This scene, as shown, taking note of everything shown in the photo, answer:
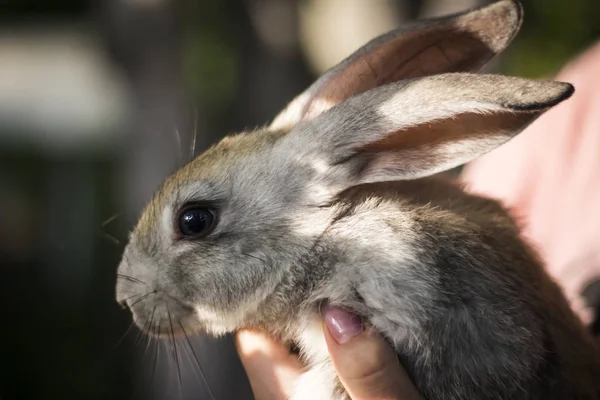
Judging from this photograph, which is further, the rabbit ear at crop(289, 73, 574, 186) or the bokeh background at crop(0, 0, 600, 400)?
the bokeh background at crop(0, 0, 600, 400)

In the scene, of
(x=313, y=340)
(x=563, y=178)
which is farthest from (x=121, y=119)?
(x=313, y=340)

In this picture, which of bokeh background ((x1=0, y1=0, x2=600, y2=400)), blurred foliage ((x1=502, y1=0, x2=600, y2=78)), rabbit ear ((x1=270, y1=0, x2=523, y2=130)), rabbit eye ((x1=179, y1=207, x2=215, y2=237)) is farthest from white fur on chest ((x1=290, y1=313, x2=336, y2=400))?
blurred foliage ((x1=502, y1=0, x2=600, y2=78))

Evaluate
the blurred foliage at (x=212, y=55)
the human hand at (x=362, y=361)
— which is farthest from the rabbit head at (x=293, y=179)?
the blurred foliage at (x=212, y=55)

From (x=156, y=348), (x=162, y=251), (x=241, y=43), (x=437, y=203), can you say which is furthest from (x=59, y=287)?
(x=437, y=203)

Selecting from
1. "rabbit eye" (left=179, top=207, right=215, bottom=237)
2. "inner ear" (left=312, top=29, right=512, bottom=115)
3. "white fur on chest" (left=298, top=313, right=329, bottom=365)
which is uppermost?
"inner ear" (left=312, top=29, right=512, bottom=115)

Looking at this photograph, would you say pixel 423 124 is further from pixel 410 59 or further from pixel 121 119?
pixel 121 119

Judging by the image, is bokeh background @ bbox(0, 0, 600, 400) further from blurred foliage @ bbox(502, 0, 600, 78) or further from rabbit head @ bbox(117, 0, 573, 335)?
rabbit head @ bbox(117, 0, 573, 335)

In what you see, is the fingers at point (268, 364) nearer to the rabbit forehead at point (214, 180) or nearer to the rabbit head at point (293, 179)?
the rabbit head at point (293, 179)
